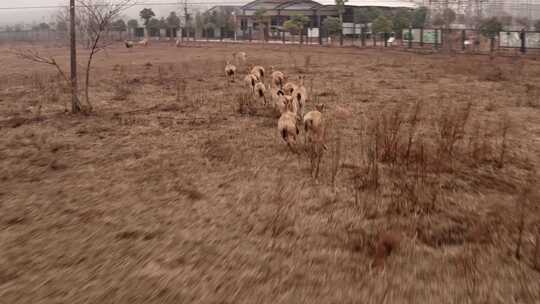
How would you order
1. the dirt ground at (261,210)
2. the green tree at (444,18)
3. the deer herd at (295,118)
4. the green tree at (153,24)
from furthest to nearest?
1. the green tree at (153,24)
2. the green tree at (444,18)
3. the deer herd at (295,118)
4. the dirt ground at (261,210)

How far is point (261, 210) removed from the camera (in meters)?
4.73

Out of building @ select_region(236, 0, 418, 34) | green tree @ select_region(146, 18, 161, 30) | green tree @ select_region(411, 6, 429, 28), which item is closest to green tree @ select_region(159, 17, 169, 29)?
green tree @ select_region(146, 18, 161, 30)

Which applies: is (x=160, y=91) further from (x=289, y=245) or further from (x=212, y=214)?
(x=289, y=245)

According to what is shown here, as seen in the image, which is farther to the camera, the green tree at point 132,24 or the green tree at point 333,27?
the green tree at point 132,24

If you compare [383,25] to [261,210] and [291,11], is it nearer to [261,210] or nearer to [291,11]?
[291,11]

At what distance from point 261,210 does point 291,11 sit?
45.7 metres

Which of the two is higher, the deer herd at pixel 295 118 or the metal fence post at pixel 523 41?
the metal fence post at pixel 523 41

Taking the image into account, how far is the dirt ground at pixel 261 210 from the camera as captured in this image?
11.0 ft

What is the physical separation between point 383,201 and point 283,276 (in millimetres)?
1833

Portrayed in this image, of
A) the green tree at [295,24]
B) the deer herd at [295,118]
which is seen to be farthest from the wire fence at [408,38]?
the deer herd at [295,118]

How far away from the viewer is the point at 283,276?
3438 mm

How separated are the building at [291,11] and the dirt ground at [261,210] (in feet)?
121

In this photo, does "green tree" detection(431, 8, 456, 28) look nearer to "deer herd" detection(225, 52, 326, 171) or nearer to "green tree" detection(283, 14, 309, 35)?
"green tree" detection(283, 14, 309, 35)

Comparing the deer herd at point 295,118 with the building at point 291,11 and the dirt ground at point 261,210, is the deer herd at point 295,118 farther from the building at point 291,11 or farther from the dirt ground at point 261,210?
the building at point 291,11
